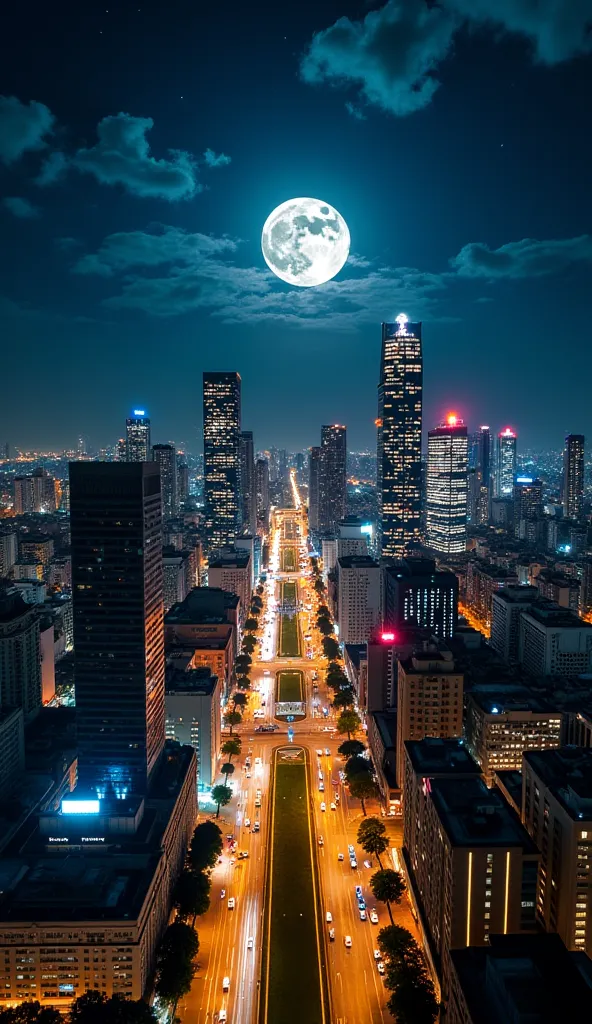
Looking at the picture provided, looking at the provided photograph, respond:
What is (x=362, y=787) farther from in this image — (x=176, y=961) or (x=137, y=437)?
(x=137, y=437)

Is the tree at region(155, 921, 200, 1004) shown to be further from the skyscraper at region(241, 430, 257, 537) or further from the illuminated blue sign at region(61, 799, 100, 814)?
the skyscraper at region(241, 430, 257, 537)

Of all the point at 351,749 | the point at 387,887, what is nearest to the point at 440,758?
the point at 387,887

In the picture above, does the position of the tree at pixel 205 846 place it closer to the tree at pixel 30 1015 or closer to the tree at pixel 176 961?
the tree at pixel 176 961

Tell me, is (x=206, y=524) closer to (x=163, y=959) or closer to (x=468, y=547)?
(x=468, y=547)

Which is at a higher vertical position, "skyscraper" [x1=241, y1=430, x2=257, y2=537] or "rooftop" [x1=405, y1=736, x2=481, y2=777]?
"skyscraper" [x1=241, y1=430, x2=257, y2=537]

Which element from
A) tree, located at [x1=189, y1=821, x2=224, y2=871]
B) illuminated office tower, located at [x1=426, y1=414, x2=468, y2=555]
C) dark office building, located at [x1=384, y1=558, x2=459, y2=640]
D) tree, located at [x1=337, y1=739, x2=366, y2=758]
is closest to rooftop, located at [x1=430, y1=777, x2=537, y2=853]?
tree, located at [x1=189, y1=821, x2=224, y2=871]
